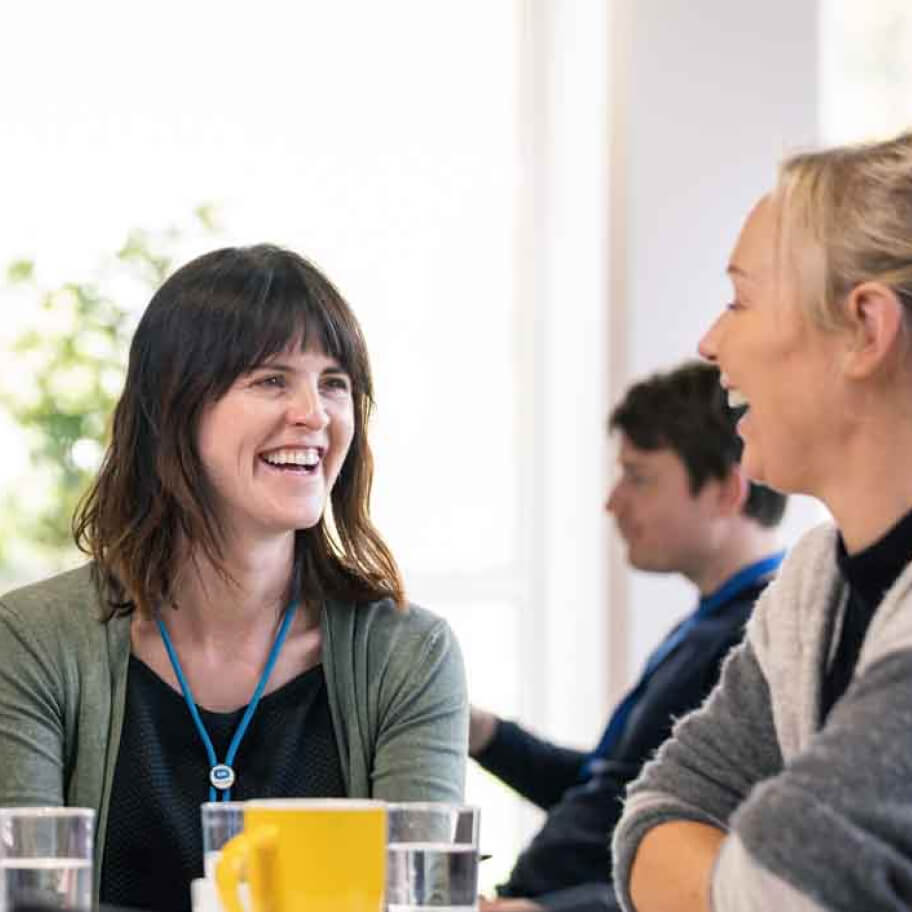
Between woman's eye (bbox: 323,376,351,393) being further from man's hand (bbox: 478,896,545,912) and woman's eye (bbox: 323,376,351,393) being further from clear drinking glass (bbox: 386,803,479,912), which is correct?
clear drinking glass (bbox: 386,803,479,912)

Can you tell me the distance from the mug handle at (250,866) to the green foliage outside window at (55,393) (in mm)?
3489

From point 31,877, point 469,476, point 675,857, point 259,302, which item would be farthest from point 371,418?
point 469,476

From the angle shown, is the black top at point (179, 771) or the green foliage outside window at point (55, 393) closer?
the black top at point (179, 771)

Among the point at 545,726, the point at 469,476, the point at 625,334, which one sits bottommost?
the point at 545,726

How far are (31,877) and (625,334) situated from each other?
342 centimetres

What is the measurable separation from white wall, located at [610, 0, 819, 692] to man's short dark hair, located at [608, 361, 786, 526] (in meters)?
0.97

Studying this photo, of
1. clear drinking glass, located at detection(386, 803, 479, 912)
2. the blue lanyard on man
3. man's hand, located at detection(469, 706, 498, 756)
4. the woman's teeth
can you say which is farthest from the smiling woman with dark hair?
the blue lanyard on man

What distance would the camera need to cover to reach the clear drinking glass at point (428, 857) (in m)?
1.47

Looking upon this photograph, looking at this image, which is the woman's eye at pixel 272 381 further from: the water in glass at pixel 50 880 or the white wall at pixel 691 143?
the white wall at pixel 691 143

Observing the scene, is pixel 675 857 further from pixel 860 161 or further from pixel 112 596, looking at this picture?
pixel 112 596

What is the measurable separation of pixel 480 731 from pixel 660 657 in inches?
13.0

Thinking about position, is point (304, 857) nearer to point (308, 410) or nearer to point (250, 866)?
point (250, 866)

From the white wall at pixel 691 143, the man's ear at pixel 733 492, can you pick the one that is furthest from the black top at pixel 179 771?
the white wall at pixel 691 143

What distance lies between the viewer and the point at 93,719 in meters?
2.20
